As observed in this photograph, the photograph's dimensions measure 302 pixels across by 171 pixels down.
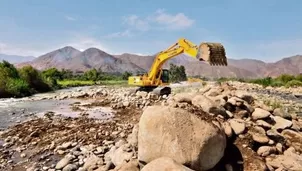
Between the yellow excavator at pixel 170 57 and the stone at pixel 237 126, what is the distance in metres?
7.23

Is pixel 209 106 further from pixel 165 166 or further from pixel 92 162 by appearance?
pixel 92 162

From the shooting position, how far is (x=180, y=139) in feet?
18.6

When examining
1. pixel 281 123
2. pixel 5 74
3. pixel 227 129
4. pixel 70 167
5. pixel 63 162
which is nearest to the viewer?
pixel 227 129

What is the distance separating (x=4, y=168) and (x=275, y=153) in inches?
285

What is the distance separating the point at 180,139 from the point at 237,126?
2213 millimetres

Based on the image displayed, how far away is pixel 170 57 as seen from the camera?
→ 826 inches

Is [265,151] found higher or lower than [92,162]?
higher

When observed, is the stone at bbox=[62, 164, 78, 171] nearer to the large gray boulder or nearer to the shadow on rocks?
the large gray boulder

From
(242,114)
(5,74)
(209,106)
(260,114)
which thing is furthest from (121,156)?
(5,74)

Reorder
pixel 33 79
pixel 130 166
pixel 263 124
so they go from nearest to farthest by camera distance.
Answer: pixel 130 166 → pixel 263 124 → pixel 33 79

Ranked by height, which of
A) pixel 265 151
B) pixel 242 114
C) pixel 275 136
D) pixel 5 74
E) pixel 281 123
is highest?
pixel 5 74

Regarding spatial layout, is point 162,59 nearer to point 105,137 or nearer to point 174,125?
point 105,137

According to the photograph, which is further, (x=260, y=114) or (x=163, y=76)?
(x=163, y=76)

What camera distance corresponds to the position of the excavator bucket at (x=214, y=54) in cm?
1432
